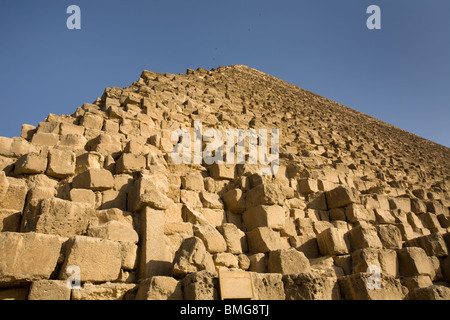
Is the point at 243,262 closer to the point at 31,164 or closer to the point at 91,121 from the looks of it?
the point at 31,164

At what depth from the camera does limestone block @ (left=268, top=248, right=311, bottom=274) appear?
191 inches

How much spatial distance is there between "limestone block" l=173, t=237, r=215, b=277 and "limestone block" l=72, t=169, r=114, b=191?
172 cm

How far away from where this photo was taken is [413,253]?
233 inches

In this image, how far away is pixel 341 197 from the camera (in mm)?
7273

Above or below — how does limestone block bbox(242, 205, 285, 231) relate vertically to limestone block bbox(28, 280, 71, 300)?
above

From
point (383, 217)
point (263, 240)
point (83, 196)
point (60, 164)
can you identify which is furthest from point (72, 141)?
point (383, 217)

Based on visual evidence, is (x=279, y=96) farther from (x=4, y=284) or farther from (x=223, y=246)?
(x=4, y=284)

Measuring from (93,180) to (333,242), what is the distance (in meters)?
4.15

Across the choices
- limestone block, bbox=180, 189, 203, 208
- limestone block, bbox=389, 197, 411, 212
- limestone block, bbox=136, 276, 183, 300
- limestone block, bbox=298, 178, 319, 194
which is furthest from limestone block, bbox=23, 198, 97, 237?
limestone block, bbox=389, 197, 411, 212

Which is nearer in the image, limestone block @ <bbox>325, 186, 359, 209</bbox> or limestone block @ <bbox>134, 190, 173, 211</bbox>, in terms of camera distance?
limestone block @ <bbox>134, 190, 173, 211</bbox>

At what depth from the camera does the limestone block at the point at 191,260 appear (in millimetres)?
3961

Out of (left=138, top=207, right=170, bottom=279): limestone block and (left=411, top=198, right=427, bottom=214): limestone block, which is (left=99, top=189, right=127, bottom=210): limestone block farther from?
(left=411, top=198, right=427, bottom=214): limestone block

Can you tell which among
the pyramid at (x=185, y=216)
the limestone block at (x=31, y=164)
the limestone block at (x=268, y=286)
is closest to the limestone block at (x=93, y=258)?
the pyramid at (x=185, y=216)
